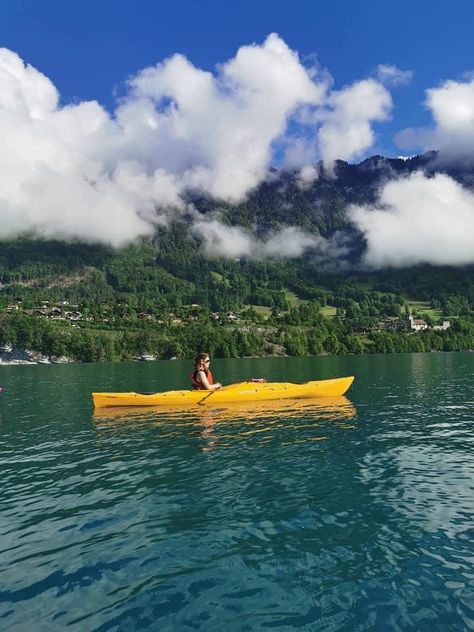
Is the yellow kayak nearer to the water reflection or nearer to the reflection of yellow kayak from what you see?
the reflection of yellow kayak

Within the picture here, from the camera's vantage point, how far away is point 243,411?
40.1m

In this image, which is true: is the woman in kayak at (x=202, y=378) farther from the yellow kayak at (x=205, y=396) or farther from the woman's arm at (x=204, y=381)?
the yellow kayak at (x=205, y=396)

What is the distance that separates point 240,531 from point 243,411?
25082 mm

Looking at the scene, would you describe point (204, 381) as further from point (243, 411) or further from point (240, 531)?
point (240, 531)

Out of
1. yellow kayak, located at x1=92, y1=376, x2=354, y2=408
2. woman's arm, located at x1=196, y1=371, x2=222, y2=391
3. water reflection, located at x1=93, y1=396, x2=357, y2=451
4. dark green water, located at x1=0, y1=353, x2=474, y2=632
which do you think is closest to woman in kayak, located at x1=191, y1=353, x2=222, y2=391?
woman's arm, located at x1=196, y1=371, x2=222, y2=391

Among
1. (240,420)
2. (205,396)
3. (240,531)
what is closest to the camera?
(240,531)

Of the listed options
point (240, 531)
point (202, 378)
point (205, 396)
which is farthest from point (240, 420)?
point (240, 531)

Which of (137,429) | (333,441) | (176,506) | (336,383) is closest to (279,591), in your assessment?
(176,506)

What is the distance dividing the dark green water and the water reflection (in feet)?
1.81

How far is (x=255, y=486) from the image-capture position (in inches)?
765

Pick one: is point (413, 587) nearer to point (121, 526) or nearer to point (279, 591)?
point (279, 591)

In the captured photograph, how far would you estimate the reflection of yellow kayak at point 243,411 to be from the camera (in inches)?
1480

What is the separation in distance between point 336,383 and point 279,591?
3875 centimetres

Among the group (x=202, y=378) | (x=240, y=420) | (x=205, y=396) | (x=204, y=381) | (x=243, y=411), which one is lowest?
(x=240, y=420)
